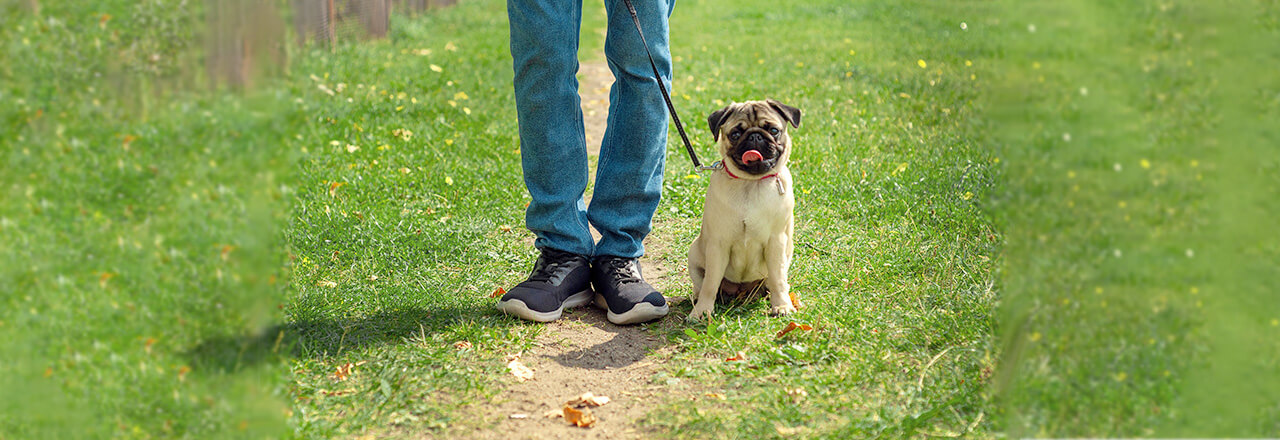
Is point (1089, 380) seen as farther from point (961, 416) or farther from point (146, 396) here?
point (146, 396)

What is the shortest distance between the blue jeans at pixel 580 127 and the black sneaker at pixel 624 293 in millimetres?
53

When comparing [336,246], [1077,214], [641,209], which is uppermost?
[1077,214]

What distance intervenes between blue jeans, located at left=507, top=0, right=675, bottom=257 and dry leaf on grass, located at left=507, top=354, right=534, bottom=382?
627 mm

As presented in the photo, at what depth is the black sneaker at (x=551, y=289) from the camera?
3.32m

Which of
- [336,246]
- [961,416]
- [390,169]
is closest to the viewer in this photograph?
[961,416]

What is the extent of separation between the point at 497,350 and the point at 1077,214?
6.41 feet

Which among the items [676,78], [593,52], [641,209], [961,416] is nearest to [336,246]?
[641,209]

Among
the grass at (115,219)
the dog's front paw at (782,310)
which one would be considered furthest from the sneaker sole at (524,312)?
the grass at (115,219)

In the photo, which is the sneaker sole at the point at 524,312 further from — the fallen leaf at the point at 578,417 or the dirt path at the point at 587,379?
the fallen leaf at the point at 578,417

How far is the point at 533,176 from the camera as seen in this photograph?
3.43 meters

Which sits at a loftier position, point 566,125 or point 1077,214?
point 1077,214

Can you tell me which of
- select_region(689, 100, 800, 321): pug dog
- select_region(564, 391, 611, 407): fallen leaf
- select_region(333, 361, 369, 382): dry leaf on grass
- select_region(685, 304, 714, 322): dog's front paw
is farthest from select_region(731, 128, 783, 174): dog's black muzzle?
select_region(333, 361, 369, 382): dry leaf on grass

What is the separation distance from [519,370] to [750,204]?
0.95 m

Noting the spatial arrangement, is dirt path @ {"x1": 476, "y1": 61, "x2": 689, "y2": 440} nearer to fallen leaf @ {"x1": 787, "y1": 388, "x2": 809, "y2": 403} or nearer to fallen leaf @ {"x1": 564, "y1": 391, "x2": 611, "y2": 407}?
fallen leaf @ {"x1": 564, "y1": 391, "x2": 611, "y2": 407}
